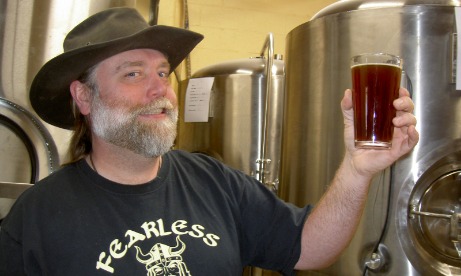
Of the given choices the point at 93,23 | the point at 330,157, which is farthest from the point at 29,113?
the point at 330,157

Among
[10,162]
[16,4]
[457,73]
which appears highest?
[16,4]

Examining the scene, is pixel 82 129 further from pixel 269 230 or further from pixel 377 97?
pixel 377 97

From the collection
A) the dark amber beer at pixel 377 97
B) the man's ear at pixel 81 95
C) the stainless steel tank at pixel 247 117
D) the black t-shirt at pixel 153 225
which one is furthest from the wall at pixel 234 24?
the dark amber beer at pixel 377 97

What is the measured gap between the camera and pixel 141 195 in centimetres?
118

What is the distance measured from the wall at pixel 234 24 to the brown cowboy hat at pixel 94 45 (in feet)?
7.40

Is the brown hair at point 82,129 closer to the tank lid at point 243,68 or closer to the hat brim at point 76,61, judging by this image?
the hat brim at point 76,61

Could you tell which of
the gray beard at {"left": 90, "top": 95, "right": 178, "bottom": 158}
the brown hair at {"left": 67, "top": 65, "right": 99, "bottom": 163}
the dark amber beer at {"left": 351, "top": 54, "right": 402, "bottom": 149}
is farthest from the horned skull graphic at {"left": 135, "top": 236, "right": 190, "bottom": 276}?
the dark amber beer at {"left": 351, "top": 54, "right": 402, "bottom": 149}

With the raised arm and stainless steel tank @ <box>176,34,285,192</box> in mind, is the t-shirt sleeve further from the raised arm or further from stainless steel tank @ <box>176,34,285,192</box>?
stainless steel tank @ <box>176,34,285,192</box>

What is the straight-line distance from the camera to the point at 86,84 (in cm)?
132

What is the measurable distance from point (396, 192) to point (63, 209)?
2.86 feet

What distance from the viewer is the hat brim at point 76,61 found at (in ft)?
3.92

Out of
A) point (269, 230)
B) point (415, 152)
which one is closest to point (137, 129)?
point (269, 230)

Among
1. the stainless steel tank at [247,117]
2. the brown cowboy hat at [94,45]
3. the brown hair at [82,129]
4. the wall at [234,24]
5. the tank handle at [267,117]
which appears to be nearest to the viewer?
the brown cowboy hat at [94,45]

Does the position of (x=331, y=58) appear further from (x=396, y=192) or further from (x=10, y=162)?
(x=10, y=162)
